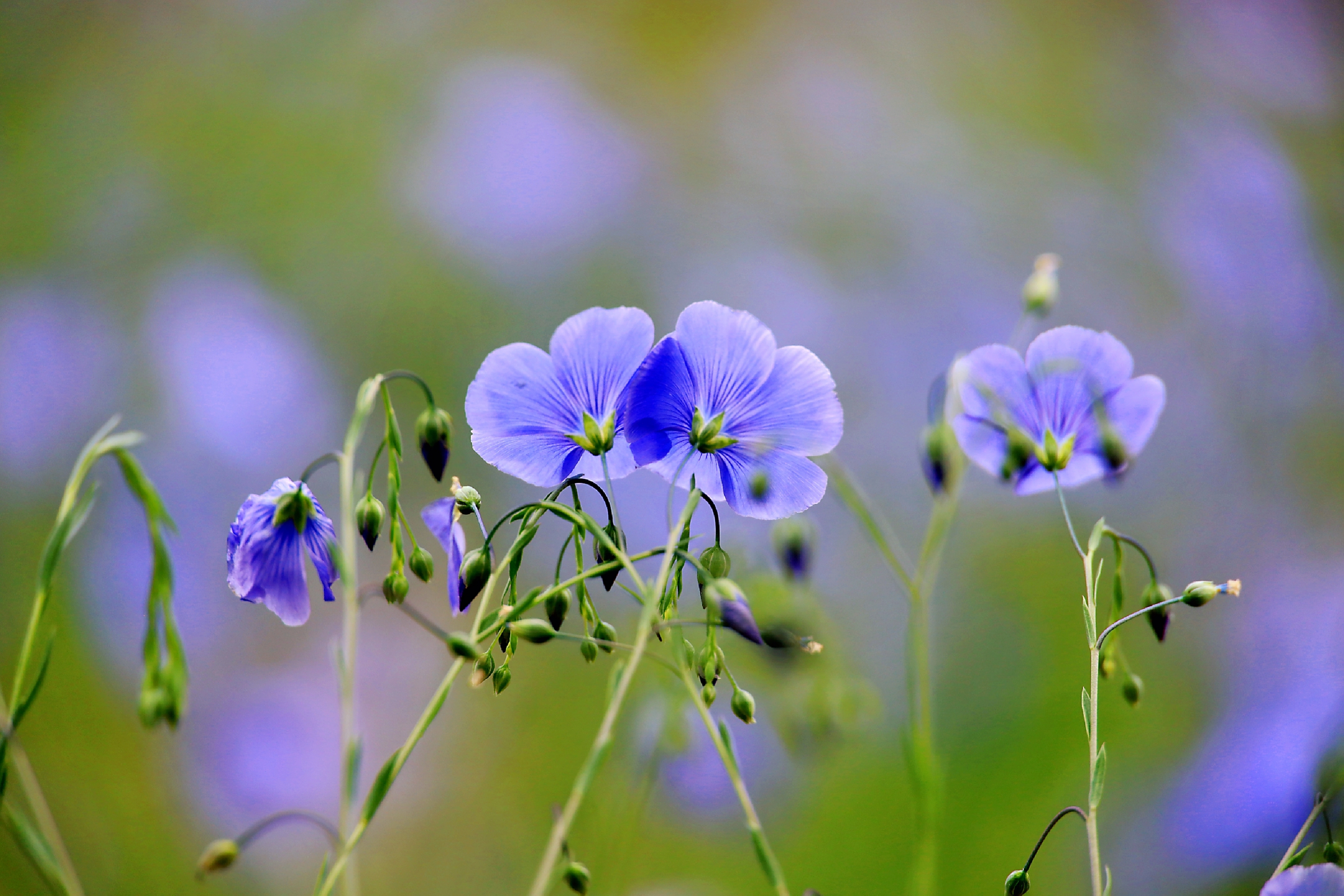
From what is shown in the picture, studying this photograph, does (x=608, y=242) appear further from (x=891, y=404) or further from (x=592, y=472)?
(x=592, y=472)

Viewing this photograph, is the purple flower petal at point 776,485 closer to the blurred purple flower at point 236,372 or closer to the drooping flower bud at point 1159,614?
the drooping flower bud at point 1159,614

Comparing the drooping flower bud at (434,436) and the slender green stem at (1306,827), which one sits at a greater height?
the drooping flower bud at (434,436)

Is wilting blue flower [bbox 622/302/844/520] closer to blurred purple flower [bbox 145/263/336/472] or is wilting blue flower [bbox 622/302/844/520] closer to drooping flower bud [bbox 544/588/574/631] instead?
drooping flower bud [bbox 544/588/574/631]

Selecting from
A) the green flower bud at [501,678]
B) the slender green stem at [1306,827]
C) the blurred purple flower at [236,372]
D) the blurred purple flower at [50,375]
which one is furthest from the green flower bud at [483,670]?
the blurred purple flower at [50,375]

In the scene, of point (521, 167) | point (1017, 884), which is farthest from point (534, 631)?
point (521, 167)

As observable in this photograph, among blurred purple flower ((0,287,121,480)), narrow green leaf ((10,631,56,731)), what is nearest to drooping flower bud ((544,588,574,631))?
narrow green leaf ((10,631,56,731))

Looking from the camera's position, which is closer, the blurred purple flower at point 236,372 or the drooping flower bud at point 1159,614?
the drooping flower bud at point 1159,614

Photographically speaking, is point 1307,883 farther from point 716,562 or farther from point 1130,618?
point 716,562
